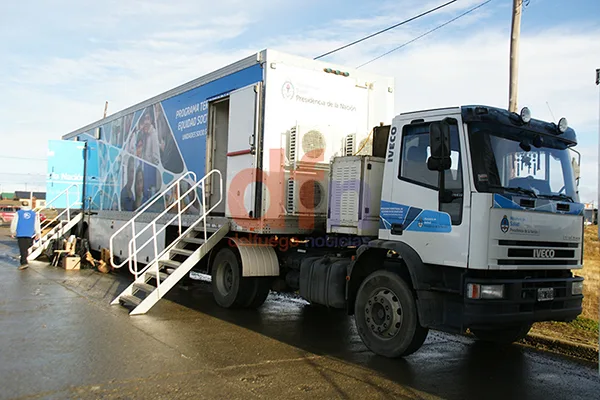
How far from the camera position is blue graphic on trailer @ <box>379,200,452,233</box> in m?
5.96

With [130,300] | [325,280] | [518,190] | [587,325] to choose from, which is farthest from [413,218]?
[130,300]

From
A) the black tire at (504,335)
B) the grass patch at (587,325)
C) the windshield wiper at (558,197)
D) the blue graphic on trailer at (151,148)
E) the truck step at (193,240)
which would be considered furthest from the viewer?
the blue graphic on trailer at (151,148)

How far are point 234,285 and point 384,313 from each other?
3.29m

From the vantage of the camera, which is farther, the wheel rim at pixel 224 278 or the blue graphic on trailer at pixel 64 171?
the blue graphic on trailer at pixel 64 171

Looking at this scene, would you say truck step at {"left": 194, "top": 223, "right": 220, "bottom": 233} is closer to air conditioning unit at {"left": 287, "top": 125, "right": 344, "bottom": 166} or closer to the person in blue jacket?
air conditioning unit at {"left": 287, "top": 125, "right": 344, "bottom": 166}

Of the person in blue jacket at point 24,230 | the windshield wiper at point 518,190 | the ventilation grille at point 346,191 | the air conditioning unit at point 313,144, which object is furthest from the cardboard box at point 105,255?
the windshield wiper at point 518,190

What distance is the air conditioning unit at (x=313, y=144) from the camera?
8.45 meters

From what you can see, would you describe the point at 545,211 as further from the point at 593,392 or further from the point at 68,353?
the point at 68,353

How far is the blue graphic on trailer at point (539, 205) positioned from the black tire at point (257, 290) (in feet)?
14.9

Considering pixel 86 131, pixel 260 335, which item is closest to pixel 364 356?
pixel 260 335

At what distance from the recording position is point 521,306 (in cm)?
577

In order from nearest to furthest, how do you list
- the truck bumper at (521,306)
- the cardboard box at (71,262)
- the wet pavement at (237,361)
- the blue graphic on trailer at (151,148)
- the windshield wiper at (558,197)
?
the wet pavement at (237,361) → the truck bumper at (521,306) → the windshield wiper at (558,197) → the blue graphic on trailer at (151,148) → the cardboard box at (71,262)

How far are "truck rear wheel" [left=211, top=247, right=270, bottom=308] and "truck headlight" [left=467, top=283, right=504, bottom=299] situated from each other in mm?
4231

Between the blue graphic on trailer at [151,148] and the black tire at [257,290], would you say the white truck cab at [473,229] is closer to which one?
the black tire at [257,290]
